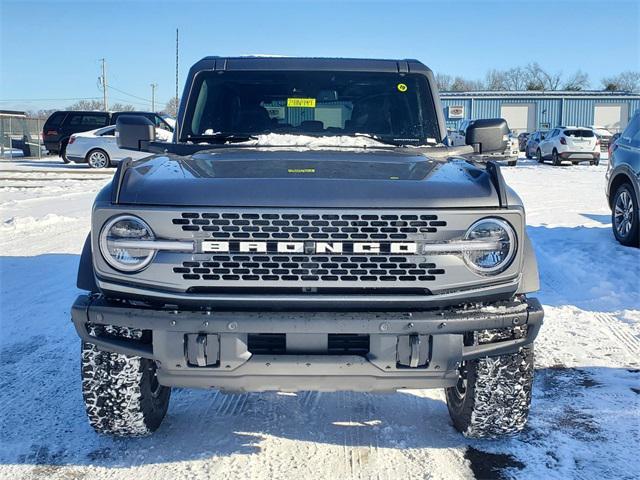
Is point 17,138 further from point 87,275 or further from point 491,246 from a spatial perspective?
point 491,246

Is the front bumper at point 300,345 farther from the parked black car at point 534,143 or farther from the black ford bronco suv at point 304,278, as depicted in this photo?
the parked black car at point 534,143

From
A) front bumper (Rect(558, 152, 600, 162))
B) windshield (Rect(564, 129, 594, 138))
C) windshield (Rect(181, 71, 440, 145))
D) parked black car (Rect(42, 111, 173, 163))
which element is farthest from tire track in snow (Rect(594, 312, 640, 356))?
parked black car (Rect(42, 111, 173, 163))

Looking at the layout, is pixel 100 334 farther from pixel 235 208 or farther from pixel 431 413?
pixel 431 413

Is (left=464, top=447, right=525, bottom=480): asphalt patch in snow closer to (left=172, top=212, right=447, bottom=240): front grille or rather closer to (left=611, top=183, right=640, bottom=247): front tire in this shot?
(left=172, top=212, right=447, bottom=240): front grille

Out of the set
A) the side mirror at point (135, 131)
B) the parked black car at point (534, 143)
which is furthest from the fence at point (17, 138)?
the side mirror at point (135, 131)

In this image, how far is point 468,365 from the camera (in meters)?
3.28

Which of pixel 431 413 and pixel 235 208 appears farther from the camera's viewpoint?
pixel 431 413

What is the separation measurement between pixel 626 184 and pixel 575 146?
20166mm

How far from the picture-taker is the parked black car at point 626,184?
820cm

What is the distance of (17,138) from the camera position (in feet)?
103

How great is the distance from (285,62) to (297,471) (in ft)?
9.01

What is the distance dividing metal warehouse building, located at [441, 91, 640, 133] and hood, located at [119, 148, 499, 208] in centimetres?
5197

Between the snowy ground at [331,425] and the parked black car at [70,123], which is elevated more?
the parked black car at [70,123]

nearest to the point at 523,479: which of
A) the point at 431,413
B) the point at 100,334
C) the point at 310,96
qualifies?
the point at 431,413
